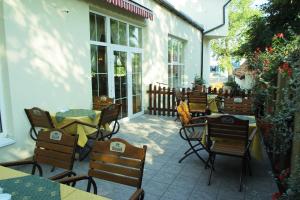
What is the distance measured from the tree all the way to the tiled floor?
21.8 m

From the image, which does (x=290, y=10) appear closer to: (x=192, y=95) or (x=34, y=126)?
(x=192, y=95)

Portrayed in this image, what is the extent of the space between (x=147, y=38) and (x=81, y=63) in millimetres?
3219

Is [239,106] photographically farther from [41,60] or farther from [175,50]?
[175,50]

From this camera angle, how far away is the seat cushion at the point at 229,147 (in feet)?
11.8

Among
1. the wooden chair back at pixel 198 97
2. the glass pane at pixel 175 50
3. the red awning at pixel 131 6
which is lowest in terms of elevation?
the wooden chair back at pixel 198 97

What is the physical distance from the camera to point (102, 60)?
6555mm

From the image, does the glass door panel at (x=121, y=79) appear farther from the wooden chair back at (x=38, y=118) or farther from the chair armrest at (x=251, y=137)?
the chair armrest at (x=251, y=137)

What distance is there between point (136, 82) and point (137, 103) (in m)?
0.66

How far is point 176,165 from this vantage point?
4.30 m

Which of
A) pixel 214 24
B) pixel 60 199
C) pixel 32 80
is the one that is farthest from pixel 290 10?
pixel 60 199

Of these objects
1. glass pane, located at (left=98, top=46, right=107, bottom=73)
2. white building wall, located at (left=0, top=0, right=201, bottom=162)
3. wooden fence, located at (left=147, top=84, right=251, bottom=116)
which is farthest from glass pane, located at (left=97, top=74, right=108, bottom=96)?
wooden fence, located at (left=147, top=84, right=251, bottom=116)

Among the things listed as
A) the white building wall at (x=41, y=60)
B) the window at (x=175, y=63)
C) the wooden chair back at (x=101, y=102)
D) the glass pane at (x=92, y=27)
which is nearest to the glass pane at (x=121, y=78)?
the glass pane at (x=92, y=27)

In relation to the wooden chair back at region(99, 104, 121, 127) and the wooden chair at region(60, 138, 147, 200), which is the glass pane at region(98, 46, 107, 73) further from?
the wooden chair at region(60, 138, 147, 200)

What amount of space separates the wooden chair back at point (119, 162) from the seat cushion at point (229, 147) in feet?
5.82
